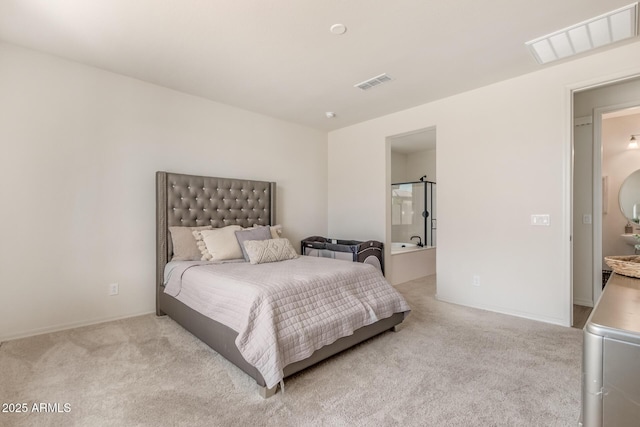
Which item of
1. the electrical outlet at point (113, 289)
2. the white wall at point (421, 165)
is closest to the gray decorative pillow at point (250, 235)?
the electrical outlet at point (113, 289)

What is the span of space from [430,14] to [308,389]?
2.67 m

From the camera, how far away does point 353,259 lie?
3.96 metres

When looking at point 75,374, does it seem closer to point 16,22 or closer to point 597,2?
point 16,22

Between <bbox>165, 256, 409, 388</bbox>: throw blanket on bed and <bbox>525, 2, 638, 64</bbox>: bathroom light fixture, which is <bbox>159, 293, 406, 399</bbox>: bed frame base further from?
<bbox>525, 2, 638, 64</bbox>: bathroom light fixture

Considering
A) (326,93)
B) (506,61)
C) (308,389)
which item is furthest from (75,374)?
(506,61)

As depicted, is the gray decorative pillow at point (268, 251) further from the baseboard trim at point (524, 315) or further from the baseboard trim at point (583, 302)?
the baseboard trim at point (583, 302)

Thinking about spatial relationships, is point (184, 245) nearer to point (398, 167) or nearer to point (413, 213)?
point (413, 213)

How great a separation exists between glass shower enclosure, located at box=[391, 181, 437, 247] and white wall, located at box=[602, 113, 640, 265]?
2547 millimetres

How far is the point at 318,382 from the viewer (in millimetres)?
1976

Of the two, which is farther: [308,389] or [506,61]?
[506,61]

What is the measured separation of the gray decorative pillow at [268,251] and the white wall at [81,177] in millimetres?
1173

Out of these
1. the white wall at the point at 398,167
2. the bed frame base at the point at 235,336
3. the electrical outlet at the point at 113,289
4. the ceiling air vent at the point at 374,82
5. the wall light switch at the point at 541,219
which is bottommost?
the bed frame base at the point at 235,336

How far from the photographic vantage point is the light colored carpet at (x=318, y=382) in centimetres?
163

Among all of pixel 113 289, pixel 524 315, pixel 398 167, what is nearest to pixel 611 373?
pixel 524 315
